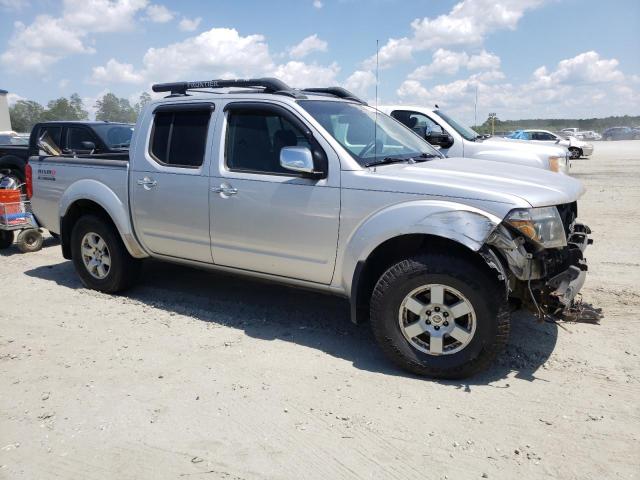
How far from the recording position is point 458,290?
3641 millimetres

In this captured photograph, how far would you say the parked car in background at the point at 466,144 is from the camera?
8578mm

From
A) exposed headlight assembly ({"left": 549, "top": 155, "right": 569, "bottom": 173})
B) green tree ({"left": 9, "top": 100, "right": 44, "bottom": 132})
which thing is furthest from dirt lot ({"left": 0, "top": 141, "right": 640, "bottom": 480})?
green tree ({"left": 9, "top": 100, "right": 44, "bottom": 132})

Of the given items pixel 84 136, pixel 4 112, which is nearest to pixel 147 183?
pixel 84 136

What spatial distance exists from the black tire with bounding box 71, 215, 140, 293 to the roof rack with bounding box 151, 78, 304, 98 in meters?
1.50

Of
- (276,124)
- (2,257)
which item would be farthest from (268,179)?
(2,257)

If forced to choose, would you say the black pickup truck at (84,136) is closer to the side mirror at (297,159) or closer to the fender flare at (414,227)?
the side mirror at (297,159)

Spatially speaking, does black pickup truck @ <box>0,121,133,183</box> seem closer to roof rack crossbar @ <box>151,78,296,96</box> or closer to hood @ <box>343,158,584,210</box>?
roof rack crossbar @ <box>151,78,296,96</box>

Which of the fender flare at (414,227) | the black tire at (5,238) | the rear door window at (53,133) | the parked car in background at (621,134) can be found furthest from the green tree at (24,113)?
the fender flare at (414,227)

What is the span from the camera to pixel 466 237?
3.53 m

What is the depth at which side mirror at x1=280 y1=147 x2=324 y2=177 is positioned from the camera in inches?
159

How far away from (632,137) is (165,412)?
218 ft

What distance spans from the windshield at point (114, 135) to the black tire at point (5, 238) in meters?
2.28

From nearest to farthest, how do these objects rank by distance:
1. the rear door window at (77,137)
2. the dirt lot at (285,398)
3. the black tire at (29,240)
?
1. the dirt lot at (285,398)
2. the black tire at (29,240)
3. the rear door window at (77,137)

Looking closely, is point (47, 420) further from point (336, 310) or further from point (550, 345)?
point (550, 345)
